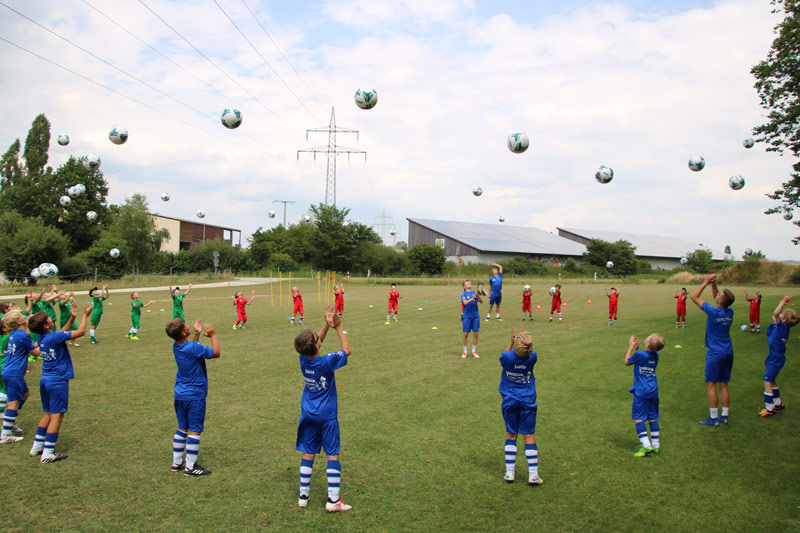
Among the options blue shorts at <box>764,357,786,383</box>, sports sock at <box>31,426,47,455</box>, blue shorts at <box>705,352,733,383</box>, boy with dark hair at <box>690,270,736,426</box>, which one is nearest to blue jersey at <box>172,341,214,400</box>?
sports sock at <box>31,426,47,455</box>

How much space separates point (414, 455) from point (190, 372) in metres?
3.07

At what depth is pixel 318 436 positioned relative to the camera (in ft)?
16.9

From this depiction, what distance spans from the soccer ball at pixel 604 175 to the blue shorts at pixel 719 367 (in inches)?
502

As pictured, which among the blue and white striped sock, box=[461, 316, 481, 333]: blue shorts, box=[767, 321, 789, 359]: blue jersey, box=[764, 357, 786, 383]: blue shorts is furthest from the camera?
box=[461, 316, 481, 333]: blue shorts

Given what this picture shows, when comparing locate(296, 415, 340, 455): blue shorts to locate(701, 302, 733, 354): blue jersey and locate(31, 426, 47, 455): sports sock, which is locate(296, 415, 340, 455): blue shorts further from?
locate(701, 302, 733, 354): blue jersey

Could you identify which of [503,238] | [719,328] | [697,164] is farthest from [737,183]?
[503,238]

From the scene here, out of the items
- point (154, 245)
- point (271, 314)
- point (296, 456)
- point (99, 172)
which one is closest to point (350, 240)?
point (154, 245)

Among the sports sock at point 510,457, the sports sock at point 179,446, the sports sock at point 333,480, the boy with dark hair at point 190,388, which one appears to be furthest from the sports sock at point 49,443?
the sports sock at point 510,457

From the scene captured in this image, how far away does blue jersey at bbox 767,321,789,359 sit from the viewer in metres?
8.12

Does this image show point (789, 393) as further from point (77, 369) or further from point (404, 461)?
point (77, 369)

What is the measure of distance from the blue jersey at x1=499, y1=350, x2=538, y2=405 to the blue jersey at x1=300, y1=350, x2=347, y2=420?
201 centimetres

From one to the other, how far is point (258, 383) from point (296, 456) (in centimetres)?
410

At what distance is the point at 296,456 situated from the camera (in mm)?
6477

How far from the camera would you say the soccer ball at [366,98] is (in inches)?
692
